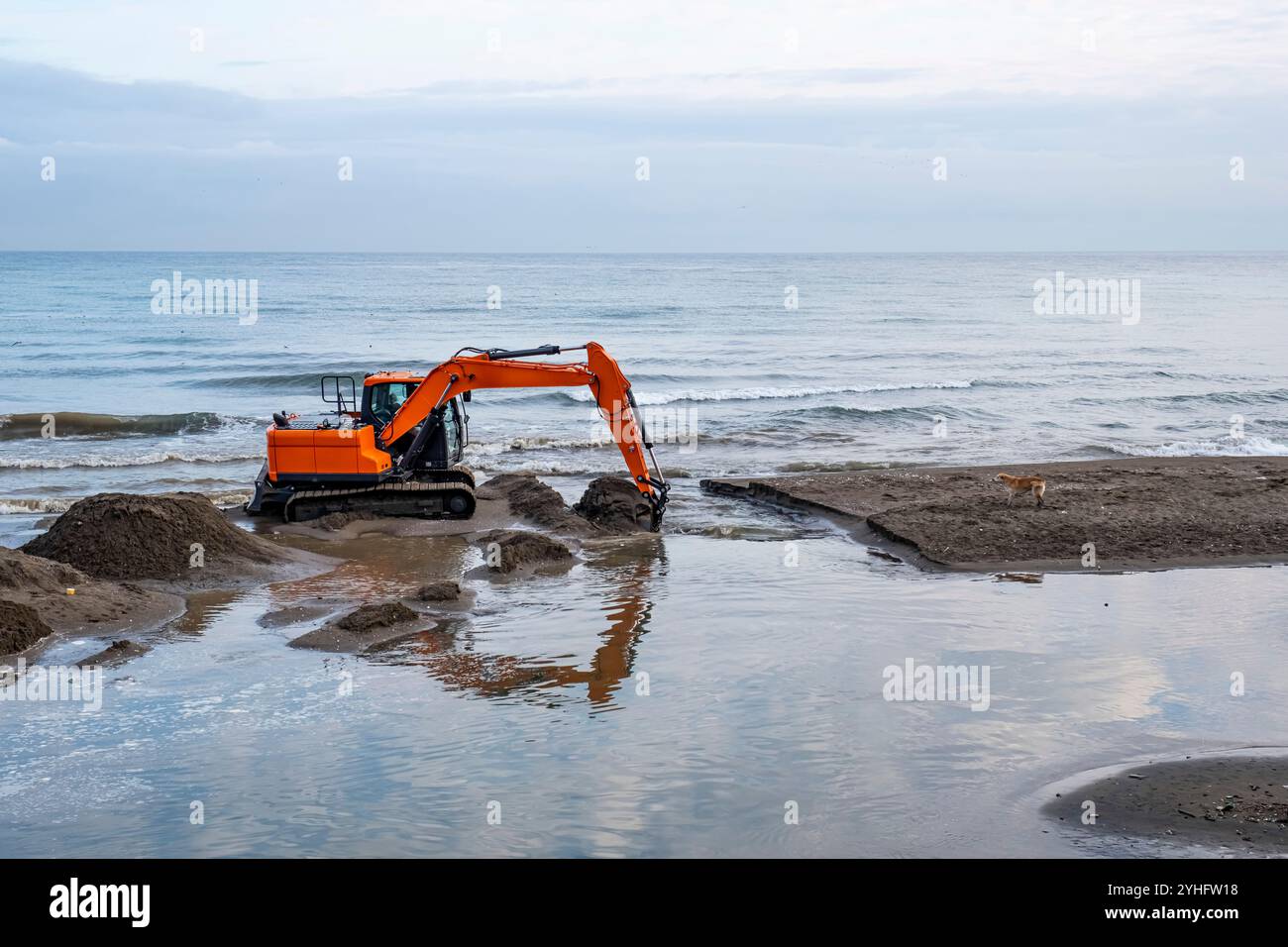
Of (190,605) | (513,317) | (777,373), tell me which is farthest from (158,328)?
(190,605)

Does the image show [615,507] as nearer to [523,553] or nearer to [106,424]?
[523,553]

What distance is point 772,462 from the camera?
82.1 ft

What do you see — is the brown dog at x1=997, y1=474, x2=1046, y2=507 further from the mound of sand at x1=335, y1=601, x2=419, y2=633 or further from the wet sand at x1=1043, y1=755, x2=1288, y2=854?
the mound of sand at x1=335, y1=601, x2=419, y2=633

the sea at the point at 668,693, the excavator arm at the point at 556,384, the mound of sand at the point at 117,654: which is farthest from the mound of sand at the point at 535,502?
the mound of sand at the point at 117,654

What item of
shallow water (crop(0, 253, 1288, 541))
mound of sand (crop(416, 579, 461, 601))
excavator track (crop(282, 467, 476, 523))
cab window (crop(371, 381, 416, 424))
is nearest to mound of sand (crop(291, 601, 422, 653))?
mound of sand (crop(416, 579, 461, 601))

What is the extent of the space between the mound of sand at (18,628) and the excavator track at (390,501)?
20.4 ft

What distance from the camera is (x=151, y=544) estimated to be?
14672 mm

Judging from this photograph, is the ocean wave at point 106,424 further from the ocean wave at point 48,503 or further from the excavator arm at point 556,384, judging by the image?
the excavator arm at point 556,384

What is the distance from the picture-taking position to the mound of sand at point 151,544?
14461 mm

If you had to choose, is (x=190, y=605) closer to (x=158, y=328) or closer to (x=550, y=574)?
(x=550, y=574)

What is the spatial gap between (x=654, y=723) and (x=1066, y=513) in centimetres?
903

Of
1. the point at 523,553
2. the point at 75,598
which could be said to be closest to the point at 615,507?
the point at 523,553

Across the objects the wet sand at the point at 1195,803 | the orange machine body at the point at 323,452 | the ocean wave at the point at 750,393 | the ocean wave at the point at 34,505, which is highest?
the ocean wave at the point at 750,393
